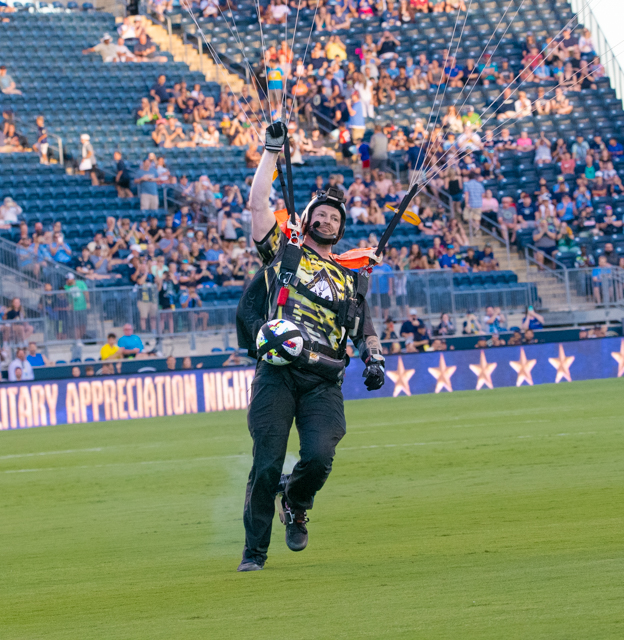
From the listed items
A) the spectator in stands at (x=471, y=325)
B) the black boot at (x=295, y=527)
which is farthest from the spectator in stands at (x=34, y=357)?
the black boot at (x=295, y=527)

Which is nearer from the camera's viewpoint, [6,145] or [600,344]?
[600,344]

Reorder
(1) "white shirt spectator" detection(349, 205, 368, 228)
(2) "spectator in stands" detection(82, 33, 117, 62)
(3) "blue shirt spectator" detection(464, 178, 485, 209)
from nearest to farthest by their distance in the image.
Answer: (1) "white shirt spectator" detection(349, 205, 368, 228)
(3) "blue shirt spectator" detection(464, 178, 485, 209)
(2) "spectator in stands" detection(82, 33, 117, 62)

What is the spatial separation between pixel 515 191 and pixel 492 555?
25678mm

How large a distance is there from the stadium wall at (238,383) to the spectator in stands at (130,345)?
103 centimetres

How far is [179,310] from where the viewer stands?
2267 centimetres

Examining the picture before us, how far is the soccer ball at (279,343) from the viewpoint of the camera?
665 centimetres

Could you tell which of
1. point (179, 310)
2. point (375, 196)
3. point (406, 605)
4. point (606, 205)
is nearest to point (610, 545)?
point (406, 605)

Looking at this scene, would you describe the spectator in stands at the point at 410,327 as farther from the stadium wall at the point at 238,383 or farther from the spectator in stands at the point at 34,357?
the spectator in stands at the point at 34,357

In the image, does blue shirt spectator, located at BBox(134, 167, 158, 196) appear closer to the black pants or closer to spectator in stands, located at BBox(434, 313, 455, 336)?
spectator in stands, located at BBox(434, 313, 455, 336)

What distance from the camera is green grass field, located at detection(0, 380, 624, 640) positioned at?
508 cm

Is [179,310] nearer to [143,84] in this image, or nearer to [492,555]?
[143,84]

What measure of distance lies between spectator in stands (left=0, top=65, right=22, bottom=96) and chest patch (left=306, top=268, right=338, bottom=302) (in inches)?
1008

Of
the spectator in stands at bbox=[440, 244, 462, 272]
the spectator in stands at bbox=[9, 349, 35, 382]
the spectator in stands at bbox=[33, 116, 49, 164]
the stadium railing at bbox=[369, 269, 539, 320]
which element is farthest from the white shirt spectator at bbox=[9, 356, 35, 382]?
the spectator in stands at bbox=[440, 244, 462, 272]

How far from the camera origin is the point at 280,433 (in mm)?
6711
